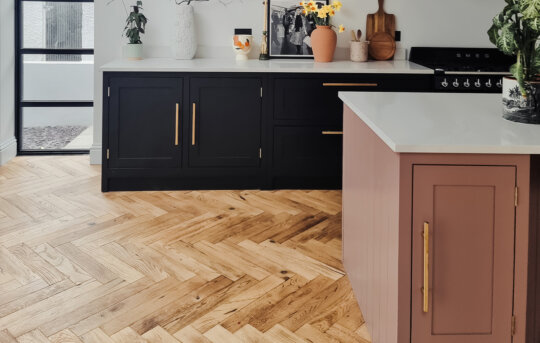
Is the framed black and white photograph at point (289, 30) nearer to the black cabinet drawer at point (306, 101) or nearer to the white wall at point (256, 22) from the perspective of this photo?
the white wall at point (256, 22)

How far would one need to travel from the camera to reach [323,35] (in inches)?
161

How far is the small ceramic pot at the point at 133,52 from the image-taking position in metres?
4.10

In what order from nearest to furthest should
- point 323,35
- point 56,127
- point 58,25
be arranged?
point 323,35, point 58,25, point 56,127

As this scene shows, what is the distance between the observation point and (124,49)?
13.6 feet

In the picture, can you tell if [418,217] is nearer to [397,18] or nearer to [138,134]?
[138,134]

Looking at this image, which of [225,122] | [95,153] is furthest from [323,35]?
[95,153]

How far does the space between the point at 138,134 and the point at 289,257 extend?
5.30 ft

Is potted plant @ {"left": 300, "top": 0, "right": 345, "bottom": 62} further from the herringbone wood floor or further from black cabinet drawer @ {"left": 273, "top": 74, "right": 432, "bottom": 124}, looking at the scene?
the herringbone wood floor

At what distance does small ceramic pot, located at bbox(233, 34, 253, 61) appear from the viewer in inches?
165

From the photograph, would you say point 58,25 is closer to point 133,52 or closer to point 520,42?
point 133,52

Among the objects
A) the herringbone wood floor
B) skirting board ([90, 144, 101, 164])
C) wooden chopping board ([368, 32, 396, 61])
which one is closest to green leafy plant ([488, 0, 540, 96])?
the herringbone wood floor

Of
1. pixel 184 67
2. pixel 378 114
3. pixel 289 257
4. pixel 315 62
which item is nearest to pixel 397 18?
pixel 315 62

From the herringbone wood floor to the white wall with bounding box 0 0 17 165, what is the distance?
2.45 ft

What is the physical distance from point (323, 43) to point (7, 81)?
2602 millimetres
